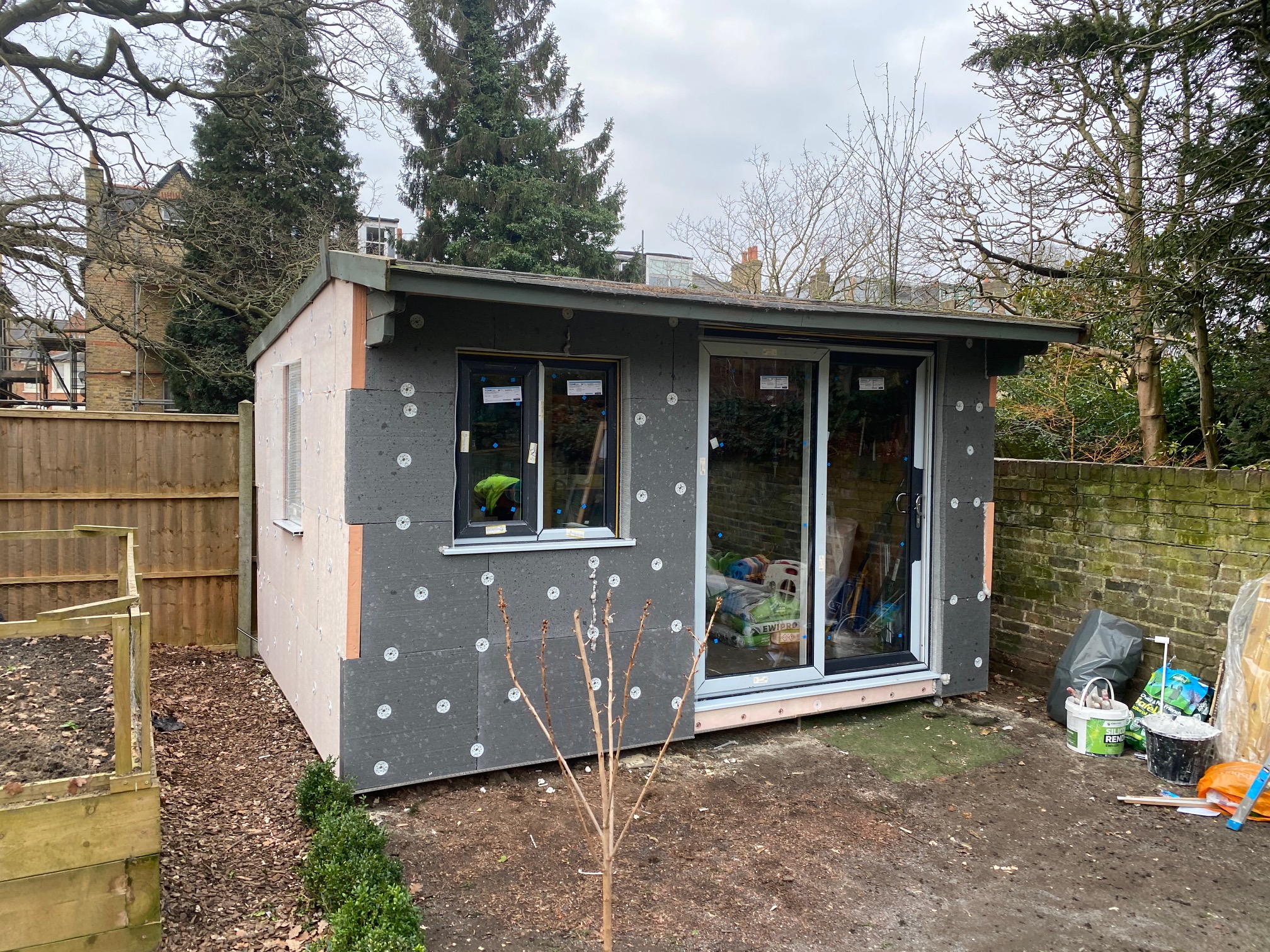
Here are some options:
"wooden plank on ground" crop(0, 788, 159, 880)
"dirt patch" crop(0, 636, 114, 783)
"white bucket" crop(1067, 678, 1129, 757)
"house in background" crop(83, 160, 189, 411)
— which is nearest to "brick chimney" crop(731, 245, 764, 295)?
"house in background" crop(83, 160, 189, 411)

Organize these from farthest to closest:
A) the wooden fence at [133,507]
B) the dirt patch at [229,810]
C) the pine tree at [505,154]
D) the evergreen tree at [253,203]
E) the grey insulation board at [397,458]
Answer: the pine tree at [505,154] → the evergreen tree at [253,203] → the wooden fence at [133,507] → the grey insulation board at [397,458] → the dirt patch at [229,810]

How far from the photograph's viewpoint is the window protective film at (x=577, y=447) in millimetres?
4715

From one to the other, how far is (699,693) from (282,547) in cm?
324

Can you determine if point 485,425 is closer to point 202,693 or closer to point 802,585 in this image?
point 802,585

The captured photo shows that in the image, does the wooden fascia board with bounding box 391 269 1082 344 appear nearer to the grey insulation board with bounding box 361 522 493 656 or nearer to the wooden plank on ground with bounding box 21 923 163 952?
the grey insulation board with bounding box 361 522 493 656

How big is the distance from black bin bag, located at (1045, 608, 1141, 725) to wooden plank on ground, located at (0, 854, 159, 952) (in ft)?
17.1

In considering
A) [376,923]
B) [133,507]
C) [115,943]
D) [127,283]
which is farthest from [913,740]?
[127,283]

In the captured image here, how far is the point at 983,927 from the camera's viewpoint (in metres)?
3.32

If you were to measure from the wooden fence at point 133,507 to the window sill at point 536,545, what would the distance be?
158 inches

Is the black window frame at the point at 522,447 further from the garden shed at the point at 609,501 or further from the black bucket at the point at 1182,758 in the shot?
the black bucket at the point at 1182,758

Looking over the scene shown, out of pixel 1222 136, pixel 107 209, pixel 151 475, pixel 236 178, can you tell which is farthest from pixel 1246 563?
pixel 236 178

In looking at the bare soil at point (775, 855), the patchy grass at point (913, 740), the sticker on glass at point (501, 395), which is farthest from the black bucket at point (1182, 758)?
the sticker on glass at point (501, 395)

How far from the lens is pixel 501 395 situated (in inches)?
181

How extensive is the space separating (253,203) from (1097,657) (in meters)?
18.5
